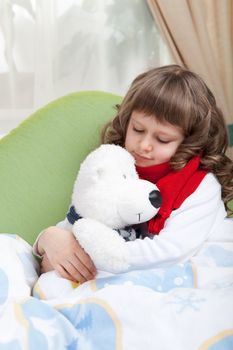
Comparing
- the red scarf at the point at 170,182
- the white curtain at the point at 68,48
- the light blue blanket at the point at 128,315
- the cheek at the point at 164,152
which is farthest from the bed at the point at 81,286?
the white curtain at the point at 68,48

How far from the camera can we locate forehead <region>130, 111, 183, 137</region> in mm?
1315

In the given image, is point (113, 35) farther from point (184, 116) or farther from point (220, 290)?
point (220, 290)

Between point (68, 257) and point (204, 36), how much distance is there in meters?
1.44

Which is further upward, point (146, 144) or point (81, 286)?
point (146, 144)

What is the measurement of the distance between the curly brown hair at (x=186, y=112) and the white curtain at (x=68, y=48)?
970 mm

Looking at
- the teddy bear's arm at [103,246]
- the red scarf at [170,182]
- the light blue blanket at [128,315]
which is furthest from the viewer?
the red scarf at [170,182]

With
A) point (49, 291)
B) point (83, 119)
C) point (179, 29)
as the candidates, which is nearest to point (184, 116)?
point (83, 119)

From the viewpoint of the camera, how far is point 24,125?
1637 mm

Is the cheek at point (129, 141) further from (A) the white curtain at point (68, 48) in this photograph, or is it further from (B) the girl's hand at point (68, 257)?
(A) the white curtain at point (68, 48)

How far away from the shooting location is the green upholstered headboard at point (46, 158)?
5.03 feet

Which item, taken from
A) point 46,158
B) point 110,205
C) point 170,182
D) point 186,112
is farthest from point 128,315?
point 46,158

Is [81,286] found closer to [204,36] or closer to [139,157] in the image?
[139,157]

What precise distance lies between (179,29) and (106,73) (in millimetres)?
373

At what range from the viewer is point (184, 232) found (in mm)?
1249
